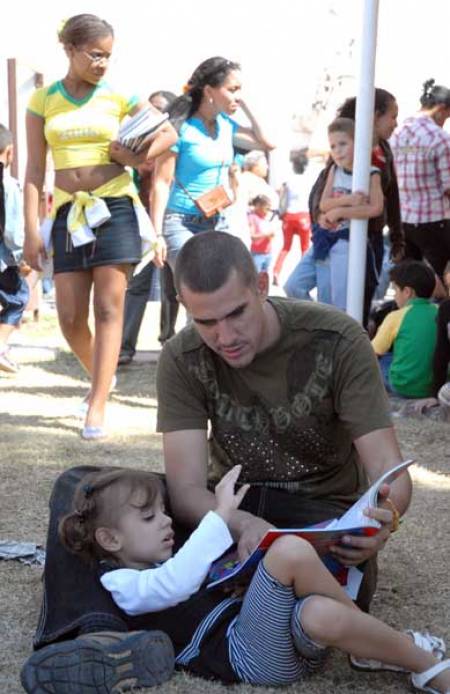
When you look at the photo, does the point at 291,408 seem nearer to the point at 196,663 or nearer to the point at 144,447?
the point at 196,663

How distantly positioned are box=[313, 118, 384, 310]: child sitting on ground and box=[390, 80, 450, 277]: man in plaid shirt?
1.22 m

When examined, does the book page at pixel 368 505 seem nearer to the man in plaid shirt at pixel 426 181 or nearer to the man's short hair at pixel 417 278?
the man's short hair at pixel 417 278

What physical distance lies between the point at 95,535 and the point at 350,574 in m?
0.65

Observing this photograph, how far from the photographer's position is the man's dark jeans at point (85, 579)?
279 cm

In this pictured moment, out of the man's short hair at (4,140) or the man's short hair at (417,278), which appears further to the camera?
the man's short hair at (4,140)

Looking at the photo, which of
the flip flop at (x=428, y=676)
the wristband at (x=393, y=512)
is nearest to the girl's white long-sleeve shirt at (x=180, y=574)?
the wristband at (x=393, y=512)

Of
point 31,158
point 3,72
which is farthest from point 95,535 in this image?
point 3,72

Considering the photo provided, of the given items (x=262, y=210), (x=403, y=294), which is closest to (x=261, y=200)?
(x=262, y=210)

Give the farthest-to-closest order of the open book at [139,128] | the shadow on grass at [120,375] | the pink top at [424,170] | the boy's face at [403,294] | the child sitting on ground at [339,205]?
the pink top at [424,170]
the shadow on grass at [120,375]
the boy's face at [403,294]
the child sitting on ground at [339,205]
the open book at [139,128]

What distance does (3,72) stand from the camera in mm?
10008

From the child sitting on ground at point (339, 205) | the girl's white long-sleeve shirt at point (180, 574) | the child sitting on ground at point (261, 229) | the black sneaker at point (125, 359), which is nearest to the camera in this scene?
the girl's white long-sleeve shirt at point (180, 574)

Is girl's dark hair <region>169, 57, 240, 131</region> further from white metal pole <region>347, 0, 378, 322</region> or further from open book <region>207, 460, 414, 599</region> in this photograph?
open book <region>207, 460, 414, 599</region>

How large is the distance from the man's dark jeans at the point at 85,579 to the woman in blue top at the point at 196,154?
3522 millimetres

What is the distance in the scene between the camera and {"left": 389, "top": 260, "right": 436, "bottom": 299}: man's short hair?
21.5 feet
